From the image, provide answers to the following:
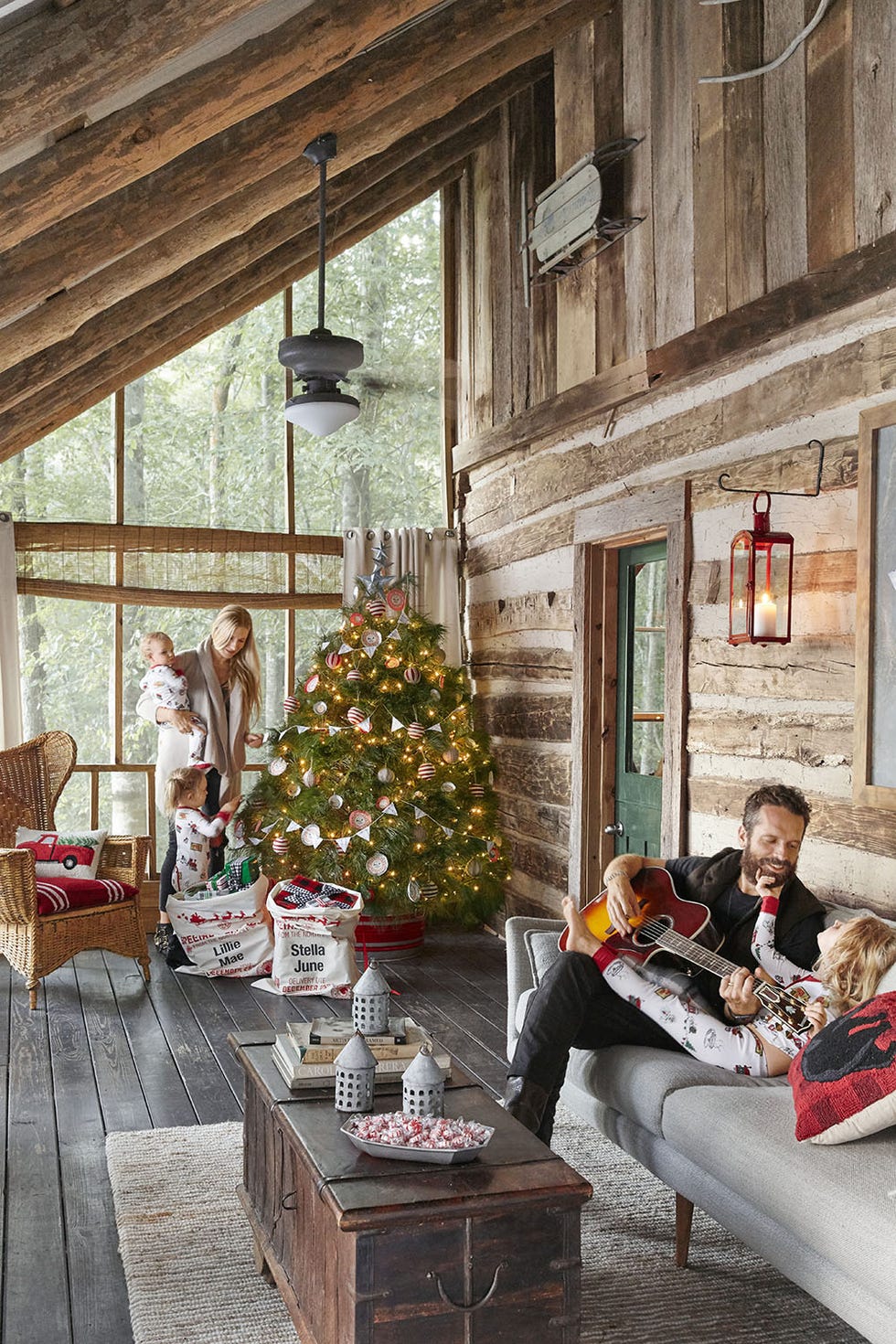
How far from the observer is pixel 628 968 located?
327 cm

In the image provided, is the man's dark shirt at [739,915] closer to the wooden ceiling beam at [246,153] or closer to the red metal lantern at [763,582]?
the red metal lantern at [763,582]

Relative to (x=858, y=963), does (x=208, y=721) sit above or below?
above

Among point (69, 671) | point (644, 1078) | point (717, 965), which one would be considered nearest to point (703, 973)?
point (717, 965)

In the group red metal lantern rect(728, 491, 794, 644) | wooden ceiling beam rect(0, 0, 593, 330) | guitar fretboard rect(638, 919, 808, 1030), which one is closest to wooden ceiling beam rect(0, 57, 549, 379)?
wooden ceiling beam rect(0, 0, 593, 330)

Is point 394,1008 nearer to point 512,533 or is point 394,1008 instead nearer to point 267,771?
point 267,771

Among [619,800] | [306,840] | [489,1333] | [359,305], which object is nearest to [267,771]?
[306,840]

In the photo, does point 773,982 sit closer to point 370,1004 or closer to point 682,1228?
point 682,1228

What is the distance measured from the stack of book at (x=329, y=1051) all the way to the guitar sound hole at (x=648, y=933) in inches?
28.9

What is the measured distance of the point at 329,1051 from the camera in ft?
9.11

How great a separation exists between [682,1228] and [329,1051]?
987 mm

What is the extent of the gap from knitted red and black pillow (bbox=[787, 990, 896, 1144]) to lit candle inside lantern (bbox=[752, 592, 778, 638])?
5.20ft

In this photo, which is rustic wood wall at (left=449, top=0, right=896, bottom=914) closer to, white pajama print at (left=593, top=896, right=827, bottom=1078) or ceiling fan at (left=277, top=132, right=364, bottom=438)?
white pajama print at (left=593, top=896, right=827, bottom=1078)

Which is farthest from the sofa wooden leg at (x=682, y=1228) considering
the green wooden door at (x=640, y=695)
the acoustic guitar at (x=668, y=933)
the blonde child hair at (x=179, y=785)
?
the blonde child hair at (x=179, y=785)

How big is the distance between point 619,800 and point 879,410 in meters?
2.51
